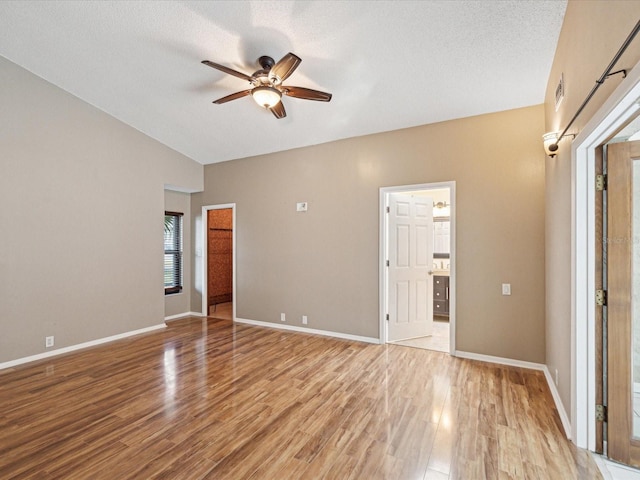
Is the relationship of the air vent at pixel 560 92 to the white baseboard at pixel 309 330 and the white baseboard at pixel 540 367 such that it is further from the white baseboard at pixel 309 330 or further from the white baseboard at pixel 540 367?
the white baseboard at pixel 309 330

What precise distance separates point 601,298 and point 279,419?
246cm

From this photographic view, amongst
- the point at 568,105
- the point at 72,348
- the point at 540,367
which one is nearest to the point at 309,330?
the point at 540,367

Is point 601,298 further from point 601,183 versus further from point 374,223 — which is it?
point 374,223

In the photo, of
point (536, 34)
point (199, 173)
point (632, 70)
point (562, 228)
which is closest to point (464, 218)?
point (562, 228)

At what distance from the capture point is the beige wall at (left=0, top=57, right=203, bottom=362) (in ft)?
11.9

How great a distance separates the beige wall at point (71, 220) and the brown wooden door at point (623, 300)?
222 inches

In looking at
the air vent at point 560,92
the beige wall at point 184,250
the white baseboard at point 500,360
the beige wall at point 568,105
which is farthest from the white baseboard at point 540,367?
the beige wall at point 184,250

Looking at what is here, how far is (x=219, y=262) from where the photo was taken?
22.5 ft

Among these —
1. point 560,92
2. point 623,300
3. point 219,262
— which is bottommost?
point 219,262

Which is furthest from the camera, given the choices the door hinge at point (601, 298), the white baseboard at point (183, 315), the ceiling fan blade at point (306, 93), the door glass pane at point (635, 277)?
the white baseboard at point (183, 315)

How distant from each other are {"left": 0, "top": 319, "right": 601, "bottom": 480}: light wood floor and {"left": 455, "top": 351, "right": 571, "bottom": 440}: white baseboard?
0.06m

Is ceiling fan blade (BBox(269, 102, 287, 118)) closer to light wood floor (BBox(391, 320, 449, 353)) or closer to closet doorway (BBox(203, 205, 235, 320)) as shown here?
closet doorway (BBox(203, 205, 235, 320))

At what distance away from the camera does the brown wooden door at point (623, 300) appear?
6.25ft

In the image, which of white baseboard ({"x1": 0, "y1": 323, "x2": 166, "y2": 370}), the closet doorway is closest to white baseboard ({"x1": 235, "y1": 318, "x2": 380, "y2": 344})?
the closet doorway
